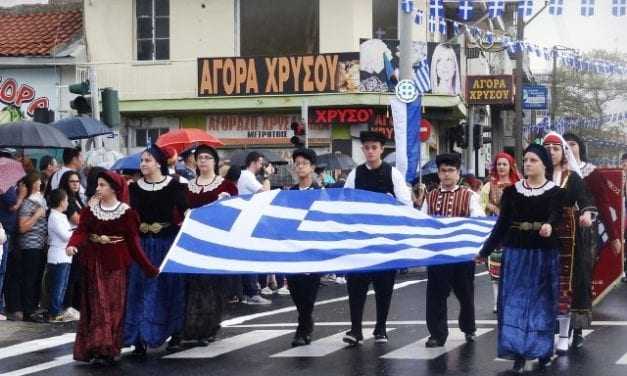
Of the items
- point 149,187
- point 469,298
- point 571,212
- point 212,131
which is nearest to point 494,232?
point 571,212

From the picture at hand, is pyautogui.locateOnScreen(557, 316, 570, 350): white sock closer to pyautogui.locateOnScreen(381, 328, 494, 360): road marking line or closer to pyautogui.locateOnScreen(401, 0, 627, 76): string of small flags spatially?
pyautogui.locateOnScreen(381, 328, 494, 360): road marking line

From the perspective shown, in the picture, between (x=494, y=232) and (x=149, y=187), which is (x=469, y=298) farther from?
(x=149, y=187)

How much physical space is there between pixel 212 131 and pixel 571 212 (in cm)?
2405

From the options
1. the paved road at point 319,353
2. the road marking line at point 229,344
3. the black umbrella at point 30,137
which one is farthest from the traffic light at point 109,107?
the road marking line at point 229,344

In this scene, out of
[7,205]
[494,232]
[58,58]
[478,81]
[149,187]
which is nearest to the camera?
[494,232]

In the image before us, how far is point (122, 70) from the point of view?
34812 millimetres

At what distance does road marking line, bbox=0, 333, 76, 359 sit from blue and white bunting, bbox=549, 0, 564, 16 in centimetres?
1053

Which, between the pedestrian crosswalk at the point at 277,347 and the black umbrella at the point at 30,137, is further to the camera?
the black umbrella at the point at 30,137

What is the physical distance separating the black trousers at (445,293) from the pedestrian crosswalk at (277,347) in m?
0.18

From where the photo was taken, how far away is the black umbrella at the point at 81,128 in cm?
1992

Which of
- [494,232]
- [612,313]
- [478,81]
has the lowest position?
[612,313]

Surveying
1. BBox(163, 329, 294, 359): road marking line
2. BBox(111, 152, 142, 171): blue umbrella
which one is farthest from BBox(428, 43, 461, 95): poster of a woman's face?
BBox(163, 329, 294, 359): road marking line

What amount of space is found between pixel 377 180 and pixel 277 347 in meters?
1.85

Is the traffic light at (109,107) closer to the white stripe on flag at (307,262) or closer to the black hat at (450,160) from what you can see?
the black hat at (450,160)
